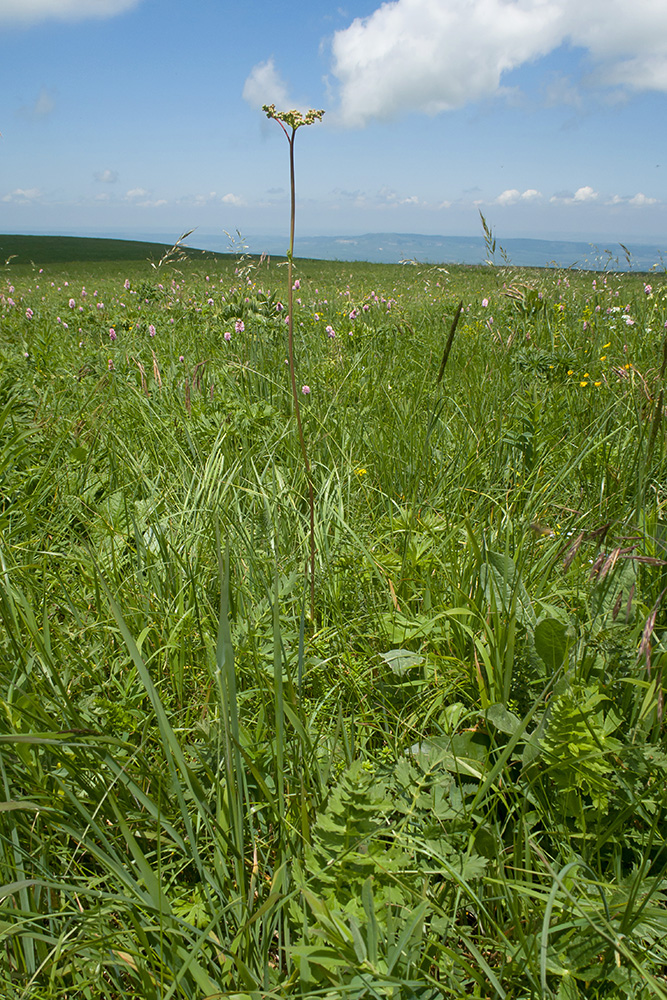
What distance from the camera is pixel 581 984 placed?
0.94 m

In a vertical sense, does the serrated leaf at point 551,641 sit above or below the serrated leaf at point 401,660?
above

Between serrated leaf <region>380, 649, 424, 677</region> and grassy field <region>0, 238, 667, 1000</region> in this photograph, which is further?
serrated leaf <region>380, 649, 424, 677</region>

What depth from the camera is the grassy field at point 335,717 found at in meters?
0.92

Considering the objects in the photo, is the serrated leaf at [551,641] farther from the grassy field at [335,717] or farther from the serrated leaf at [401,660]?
the serrated leaf at [401,660]

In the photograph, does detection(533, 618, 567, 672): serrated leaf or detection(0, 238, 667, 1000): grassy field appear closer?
detection(0, 238, 667, 1000): grassy field

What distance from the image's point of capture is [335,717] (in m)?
1.36

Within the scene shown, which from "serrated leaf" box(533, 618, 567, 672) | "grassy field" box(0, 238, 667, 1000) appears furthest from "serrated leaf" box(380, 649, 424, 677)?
"serrated leaf" box(533, 618, 567, 672)

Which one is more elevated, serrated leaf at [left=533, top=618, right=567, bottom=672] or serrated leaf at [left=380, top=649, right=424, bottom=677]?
serrated leaf at [left=533, top=618, right=567, bottom=672]

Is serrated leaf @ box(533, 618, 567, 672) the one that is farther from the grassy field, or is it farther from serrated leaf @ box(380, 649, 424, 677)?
serrated leaf @ box(380, 649, 424, 677)

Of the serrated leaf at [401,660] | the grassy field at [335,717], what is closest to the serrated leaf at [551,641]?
the grassy field at [335,717]

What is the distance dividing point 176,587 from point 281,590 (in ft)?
1.12

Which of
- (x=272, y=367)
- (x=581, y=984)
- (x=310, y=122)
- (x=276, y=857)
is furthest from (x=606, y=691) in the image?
(x=272, y=367)

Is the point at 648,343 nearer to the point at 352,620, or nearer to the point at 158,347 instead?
the point at 352,620

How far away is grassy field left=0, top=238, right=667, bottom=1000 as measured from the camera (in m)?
0.92
